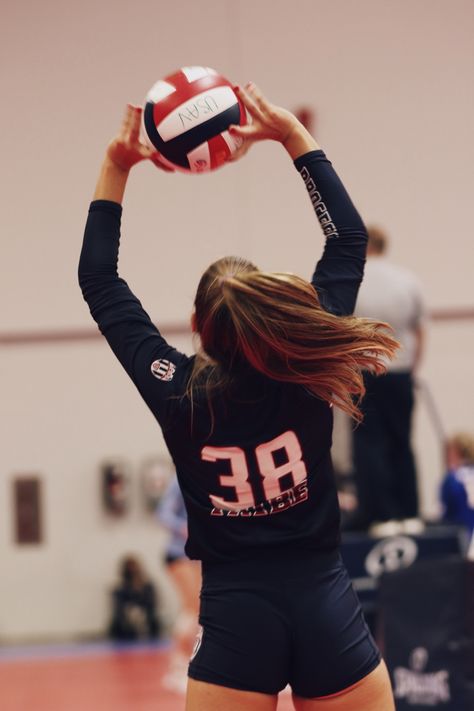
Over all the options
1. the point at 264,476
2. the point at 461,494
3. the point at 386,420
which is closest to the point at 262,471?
the point at 264,476

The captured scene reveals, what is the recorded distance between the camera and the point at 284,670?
2.31 m

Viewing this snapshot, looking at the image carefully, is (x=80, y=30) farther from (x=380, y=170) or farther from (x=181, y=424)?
(x=181, y=424)

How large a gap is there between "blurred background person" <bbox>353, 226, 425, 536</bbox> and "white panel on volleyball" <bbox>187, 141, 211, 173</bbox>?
3203 mm

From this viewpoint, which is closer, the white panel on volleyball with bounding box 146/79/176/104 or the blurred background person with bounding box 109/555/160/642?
the white panel on volleyball with bounding box 146/79/176/104

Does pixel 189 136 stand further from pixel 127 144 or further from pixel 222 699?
pixel 222 699

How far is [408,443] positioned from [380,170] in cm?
584

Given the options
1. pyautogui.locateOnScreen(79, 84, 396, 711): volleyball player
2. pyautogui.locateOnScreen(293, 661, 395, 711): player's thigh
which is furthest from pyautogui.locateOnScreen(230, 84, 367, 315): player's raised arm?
pyautogui.locateOnScreen(293, 661, 395, 711): player's thigh

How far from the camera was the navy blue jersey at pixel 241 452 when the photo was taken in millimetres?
2328

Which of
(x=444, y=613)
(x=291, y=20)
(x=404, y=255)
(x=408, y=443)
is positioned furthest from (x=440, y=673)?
(x=291, y=20)

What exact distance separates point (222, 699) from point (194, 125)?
1.51 m

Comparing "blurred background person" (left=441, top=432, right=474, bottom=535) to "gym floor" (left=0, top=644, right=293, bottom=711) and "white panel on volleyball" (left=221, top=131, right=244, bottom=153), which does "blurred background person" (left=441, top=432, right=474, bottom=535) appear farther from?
"white panel on volleyball" (left=221, top=131, right=244, bottom=153)

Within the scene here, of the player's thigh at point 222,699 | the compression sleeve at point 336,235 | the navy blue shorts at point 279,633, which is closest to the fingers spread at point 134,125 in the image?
the compression sleeve at point 336,235

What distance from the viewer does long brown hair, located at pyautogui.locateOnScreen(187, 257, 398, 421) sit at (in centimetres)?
227

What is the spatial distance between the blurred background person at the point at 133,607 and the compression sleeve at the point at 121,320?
29.0 ft
